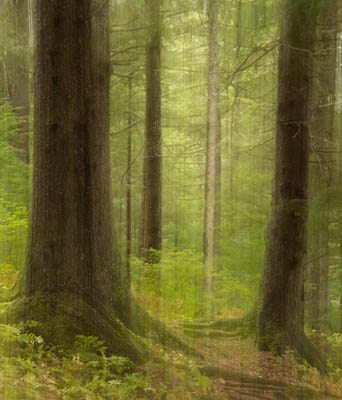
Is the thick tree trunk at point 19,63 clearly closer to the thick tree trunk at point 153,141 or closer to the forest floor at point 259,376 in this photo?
the thick tree trunk at point 153,141

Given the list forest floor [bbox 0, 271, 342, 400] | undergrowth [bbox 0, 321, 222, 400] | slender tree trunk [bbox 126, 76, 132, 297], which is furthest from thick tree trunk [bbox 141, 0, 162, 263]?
undergrowth [bbox 0, 321, 222, 400]

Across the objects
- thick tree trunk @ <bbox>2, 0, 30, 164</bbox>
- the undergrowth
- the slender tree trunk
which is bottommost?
the undergrowth

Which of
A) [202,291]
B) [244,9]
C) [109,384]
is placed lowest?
[109,384]

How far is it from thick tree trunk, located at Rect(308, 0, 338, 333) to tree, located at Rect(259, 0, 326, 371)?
0.23 feet

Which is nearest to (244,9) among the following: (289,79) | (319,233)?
(289,79)

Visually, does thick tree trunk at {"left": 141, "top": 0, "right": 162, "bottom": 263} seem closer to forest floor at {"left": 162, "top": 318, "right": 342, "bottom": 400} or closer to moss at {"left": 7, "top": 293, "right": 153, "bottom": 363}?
moss at {"left": 7, "top": 293, "right": 153, "bottom": 363}

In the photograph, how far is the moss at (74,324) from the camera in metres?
2.50

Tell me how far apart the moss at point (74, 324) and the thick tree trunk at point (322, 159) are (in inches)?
58.9

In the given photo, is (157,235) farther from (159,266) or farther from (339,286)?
(339,286)

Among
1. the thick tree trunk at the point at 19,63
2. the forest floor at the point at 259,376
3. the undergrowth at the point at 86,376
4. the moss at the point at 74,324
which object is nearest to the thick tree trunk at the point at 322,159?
the forest floor at the point at 259,376

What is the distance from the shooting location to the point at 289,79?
8.18 ft

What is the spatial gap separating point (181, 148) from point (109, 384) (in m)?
2.00

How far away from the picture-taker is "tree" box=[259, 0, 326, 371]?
246cm

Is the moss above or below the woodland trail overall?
above
